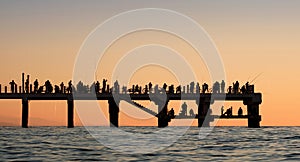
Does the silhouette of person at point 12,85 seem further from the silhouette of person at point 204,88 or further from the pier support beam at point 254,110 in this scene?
the pier support beam at point 254,110

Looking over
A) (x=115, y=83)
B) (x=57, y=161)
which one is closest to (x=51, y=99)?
(x=115, y=83)

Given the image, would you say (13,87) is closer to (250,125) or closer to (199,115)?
(199,115)

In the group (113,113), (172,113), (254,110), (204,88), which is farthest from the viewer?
(113,113)

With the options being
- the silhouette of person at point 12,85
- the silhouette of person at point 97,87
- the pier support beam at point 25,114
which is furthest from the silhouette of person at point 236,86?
the silhouette of person at point 12,85

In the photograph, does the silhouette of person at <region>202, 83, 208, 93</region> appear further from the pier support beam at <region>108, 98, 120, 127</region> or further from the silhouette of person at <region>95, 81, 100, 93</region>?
the silhouette of person at <region>95, 81, 100, 93</region>

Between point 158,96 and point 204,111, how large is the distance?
9.50 meters

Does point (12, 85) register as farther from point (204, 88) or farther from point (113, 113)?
point (204, 88)

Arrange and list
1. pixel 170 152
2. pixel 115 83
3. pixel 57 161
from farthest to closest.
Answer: pixel 115 83 → pixel 170 152 → pixel 57 161

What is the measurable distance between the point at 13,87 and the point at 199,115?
35.0 m

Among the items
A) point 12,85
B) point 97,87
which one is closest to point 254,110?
point 97,87

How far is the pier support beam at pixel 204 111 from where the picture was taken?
12606 centimetres

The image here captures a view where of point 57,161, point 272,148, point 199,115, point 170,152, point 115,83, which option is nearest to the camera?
point 57,161

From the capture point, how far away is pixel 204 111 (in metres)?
128

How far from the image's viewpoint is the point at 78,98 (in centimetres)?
12488
